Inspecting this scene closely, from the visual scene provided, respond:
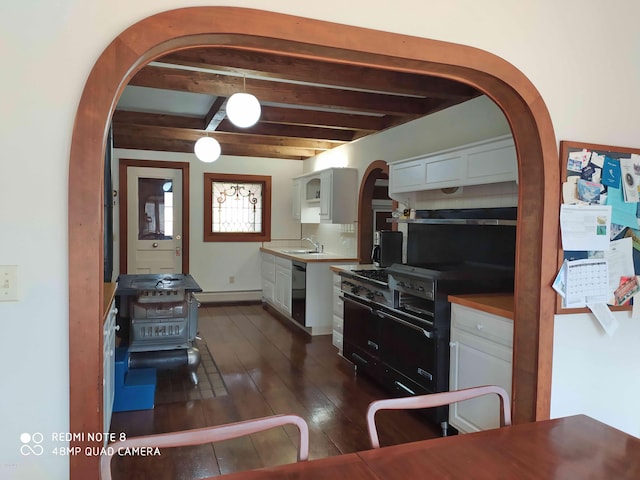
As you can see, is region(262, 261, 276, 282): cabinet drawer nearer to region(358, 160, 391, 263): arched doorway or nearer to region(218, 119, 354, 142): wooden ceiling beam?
region(358, 160, 391, 263): arched doorway

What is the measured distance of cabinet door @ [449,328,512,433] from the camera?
254 cm

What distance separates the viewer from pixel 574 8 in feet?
7.22

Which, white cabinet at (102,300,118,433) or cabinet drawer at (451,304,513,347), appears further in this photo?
cabinet drawer at (451,304,513,347)

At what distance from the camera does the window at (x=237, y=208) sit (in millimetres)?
7160

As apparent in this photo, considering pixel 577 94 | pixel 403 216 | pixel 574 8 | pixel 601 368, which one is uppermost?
pixel 574 8


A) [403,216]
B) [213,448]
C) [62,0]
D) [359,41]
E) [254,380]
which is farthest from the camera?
[403,216]

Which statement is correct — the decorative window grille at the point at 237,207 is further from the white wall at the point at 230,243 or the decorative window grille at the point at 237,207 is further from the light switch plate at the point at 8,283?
the light switch plate at the point at 8,283

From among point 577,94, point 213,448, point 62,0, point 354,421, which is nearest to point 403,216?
point 354,421

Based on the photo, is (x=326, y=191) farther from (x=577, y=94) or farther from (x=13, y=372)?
(x=13, y=372)

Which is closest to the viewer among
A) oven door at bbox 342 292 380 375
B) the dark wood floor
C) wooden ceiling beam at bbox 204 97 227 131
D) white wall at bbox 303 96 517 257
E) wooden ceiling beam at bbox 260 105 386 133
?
the dark wood floor

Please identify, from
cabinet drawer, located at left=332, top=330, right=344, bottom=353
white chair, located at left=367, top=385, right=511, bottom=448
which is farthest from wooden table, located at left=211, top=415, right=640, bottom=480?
cabinet drawer, located at left=332, top=330, right=344, bottom=353

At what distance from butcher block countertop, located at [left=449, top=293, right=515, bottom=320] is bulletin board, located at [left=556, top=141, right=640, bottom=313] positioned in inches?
12.7

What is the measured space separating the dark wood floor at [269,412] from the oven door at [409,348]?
30 cm

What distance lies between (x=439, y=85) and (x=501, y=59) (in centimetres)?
155
